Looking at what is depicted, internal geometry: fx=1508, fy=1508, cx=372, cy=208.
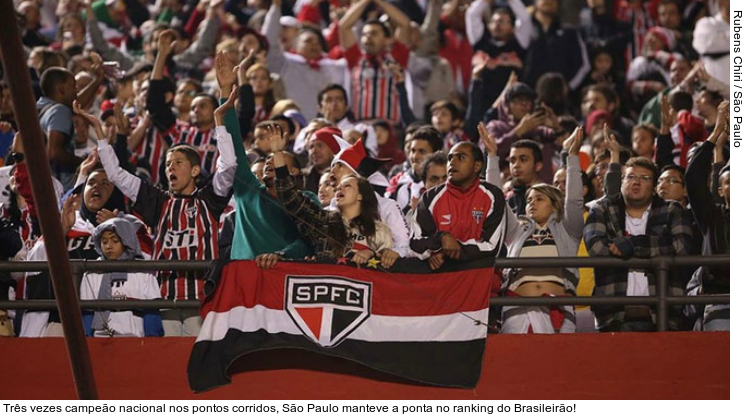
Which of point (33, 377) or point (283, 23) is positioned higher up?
point (283, 23)

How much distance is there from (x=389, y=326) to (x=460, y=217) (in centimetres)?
84

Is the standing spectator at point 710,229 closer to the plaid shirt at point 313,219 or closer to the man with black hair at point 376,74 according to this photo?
the plaid shirt at point 313,219

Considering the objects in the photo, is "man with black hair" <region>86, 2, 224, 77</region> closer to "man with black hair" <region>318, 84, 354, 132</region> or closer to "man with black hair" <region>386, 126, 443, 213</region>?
"man with black hair" <region>318, 84, 354, 132</region>

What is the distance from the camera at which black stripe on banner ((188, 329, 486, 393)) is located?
31.3 ft

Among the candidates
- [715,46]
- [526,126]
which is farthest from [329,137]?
[715,46]

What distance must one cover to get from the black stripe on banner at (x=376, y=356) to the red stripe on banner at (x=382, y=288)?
209 mm

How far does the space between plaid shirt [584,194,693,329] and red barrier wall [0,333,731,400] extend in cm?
33

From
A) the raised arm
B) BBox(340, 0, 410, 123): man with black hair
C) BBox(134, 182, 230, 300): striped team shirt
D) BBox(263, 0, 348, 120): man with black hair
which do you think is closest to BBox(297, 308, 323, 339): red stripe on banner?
BBox(134, 182, 230, 300): striped team shirt

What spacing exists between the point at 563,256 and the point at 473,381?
3.35 ft

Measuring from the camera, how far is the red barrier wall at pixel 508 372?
382 inches

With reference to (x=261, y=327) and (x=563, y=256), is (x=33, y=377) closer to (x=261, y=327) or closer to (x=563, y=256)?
(x=261, y=327)

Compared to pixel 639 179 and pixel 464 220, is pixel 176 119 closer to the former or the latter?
pixel 464 220
